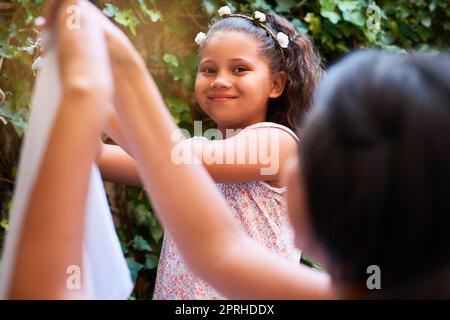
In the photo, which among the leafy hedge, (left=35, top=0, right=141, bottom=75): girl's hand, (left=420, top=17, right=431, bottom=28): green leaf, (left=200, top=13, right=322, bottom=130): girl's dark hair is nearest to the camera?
(left=35, top=0, right=141, bottom=75): girl's hand

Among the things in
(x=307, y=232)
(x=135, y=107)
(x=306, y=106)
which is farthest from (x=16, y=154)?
(x=307, y=232)

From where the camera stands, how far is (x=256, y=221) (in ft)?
4.83

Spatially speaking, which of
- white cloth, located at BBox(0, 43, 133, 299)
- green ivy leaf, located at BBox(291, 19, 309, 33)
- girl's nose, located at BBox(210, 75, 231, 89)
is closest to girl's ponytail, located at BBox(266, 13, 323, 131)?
girl's nose, located at BBox(210, 75, 231, 89)

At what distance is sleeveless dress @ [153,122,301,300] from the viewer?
4.76ft

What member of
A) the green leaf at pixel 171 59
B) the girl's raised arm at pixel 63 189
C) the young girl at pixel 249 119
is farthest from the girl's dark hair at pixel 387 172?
the green leaf at pixel 171 59

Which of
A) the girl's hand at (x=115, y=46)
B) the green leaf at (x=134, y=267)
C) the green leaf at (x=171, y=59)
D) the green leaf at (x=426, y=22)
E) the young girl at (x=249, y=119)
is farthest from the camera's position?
the green leaf at (x=426, y=22)

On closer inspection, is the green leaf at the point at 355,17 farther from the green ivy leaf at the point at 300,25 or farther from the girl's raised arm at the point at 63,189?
the girl's raised arm at the point at 63,189

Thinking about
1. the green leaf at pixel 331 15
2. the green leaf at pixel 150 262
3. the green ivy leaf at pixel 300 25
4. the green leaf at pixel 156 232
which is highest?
the green leaf at pixel 331 15

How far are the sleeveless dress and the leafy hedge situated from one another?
31.5 inches

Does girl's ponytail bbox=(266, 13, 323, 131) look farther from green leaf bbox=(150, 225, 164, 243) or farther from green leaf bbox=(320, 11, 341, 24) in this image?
green leaf bbox=(150, 225, 164, 243)

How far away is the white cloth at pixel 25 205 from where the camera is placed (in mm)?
612

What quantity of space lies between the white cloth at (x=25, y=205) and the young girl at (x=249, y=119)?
1.65 ft
